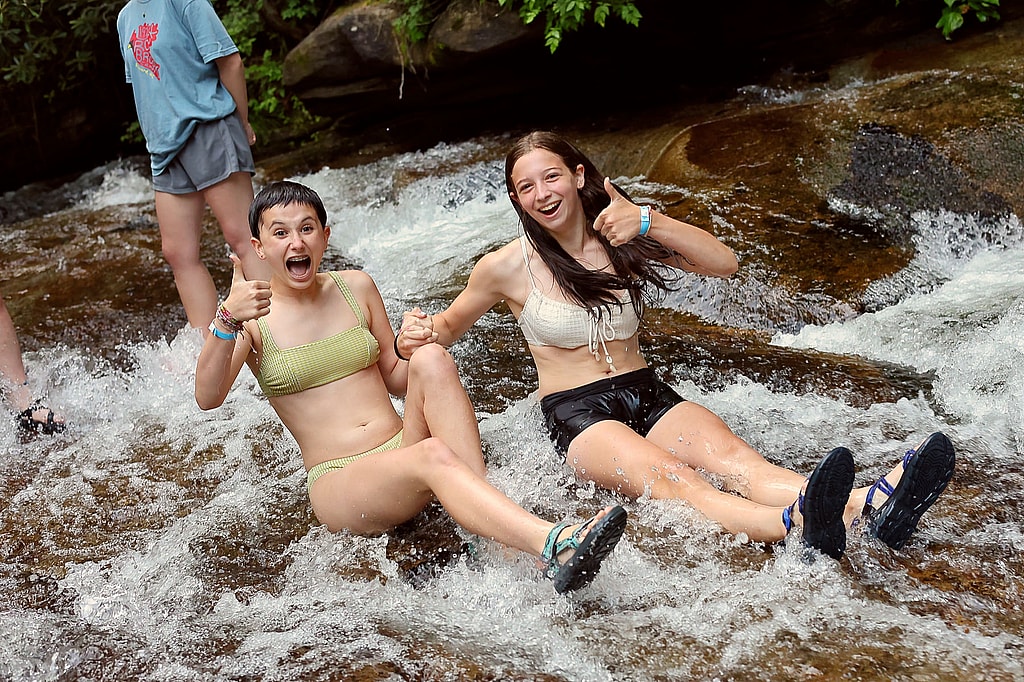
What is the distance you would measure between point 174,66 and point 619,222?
2.53 m

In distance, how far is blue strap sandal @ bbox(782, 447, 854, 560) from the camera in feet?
8.39

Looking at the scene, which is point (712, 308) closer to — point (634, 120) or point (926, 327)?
point (926, 327)

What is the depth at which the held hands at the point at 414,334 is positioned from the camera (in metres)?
3.17

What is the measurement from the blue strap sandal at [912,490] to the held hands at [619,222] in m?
1.05

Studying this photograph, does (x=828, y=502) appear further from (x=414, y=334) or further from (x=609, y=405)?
(x=414, y=334)

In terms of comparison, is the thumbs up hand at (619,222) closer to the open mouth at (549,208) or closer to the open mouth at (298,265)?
the open mouth at (549,208)

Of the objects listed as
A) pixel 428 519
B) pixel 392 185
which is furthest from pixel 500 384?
pixel 392 185

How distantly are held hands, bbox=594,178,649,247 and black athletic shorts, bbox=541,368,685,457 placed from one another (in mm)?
516

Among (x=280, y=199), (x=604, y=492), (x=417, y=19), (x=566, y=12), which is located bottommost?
(x=604, y=492)

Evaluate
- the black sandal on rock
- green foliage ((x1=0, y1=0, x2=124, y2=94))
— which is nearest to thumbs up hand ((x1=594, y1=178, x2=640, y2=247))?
the black sandal on rock

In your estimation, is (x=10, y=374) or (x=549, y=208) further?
(x=10, y=374)

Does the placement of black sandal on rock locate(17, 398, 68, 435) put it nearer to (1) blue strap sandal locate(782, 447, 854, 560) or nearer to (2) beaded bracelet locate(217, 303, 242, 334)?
(2) beaded bracelet locate(217, 303, 242, 334)

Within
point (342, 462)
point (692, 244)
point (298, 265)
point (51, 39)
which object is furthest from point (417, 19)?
point (342, 462)

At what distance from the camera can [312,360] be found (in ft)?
10.9
